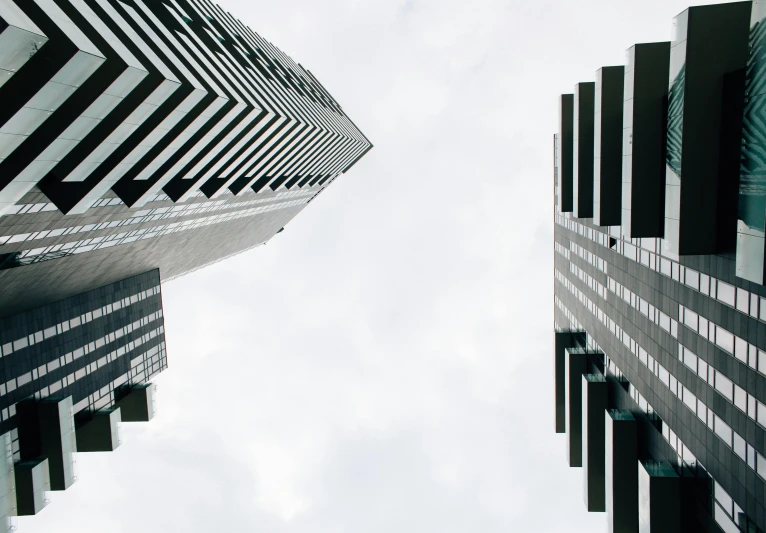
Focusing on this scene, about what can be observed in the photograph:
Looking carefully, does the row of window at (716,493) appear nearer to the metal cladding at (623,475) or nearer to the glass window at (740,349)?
the metal cladding at (623,475)

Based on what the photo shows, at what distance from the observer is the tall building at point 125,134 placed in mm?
18203

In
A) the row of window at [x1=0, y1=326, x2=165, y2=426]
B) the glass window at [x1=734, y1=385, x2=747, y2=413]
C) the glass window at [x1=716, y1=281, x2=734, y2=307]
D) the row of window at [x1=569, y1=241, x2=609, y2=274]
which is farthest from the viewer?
the row of window at [x1=569, y1=241, x2=609, y2=274]

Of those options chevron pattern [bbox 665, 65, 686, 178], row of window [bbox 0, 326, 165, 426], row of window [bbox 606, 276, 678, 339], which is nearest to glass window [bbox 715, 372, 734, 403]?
row of window [bbox 606, 276, 678, 339]

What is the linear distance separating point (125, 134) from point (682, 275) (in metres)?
30.0

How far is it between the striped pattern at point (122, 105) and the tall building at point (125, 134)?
63 millimetres

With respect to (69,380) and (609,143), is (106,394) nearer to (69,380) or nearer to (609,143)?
(69,380)

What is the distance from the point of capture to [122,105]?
2319cm

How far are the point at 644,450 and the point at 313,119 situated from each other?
43.7 metres

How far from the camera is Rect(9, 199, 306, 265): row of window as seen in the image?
114 ft

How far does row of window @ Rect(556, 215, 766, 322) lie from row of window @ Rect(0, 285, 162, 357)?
46.1m

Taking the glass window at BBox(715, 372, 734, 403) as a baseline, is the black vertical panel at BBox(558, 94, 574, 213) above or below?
above

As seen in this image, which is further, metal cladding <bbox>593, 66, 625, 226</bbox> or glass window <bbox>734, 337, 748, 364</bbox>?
metal cladding <bbox>593, 66, 625, 226</bbox>

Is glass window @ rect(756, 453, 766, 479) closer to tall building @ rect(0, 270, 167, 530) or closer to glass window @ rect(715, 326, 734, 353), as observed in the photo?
glass window @ rect(715, 326, 734, 353)

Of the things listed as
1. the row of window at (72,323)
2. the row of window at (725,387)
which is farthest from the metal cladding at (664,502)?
the row of window at (72,323)
